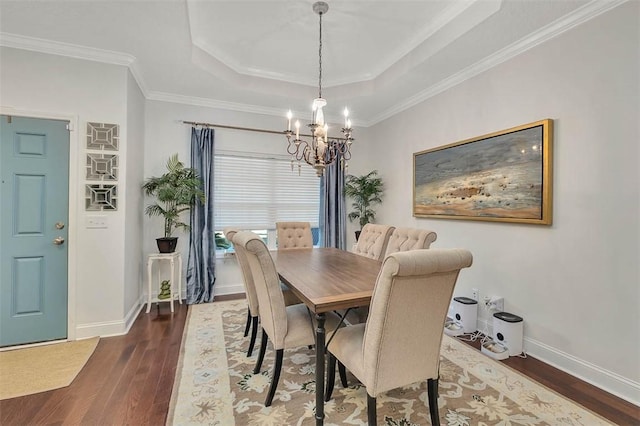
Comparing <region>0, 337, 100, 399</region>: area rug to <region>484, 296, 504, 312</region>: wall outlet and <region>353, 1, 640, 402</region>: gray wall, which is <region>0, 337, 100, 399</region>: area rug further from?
<region>353, 1, 640, 402</region>: gray wall

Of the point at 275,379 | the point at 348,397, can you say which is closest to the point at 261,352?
the point at 275,379

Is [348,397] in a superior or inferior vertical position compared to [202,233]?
inferior

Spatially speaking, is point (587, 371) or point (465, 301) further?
point (465, 301)

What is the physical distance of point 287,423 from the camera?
171 centimetres

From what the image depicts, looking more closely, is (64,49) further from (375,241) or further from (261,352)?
(375,241)

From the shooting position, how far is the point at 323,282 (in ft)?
6.40

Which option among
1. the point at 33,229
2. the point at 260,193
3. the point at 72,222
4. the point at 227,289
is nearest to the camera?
the point at 33,229

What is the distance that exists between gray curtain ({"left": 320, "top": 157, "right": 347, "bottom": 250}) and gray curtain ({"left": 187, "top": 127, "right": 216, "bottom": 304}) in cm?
171

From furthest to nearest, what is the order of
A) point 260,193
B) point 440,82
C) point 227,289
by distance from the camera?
1. point 260,193
2. point 227,289
3. point 440,82

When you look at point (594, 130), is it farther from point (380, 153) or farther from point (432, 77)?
point (380, 153)

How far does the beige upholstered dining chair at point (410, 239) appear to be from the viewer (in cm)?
242

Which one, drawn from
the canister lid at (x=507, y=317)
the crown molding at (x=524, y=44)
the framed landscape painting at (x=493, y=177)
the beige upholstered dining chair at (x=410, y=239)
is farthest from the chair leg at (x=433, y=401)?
the crown molding at (x=524, y=44)

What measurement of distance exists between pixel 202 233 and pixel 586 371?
4158 mm

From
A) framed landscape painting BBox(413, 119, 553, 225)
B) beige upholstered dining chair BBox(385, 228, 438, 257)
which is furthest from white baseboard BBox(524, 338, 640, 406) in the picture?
beige upholstered dining chair BBox(385, 228, 438, 257)
